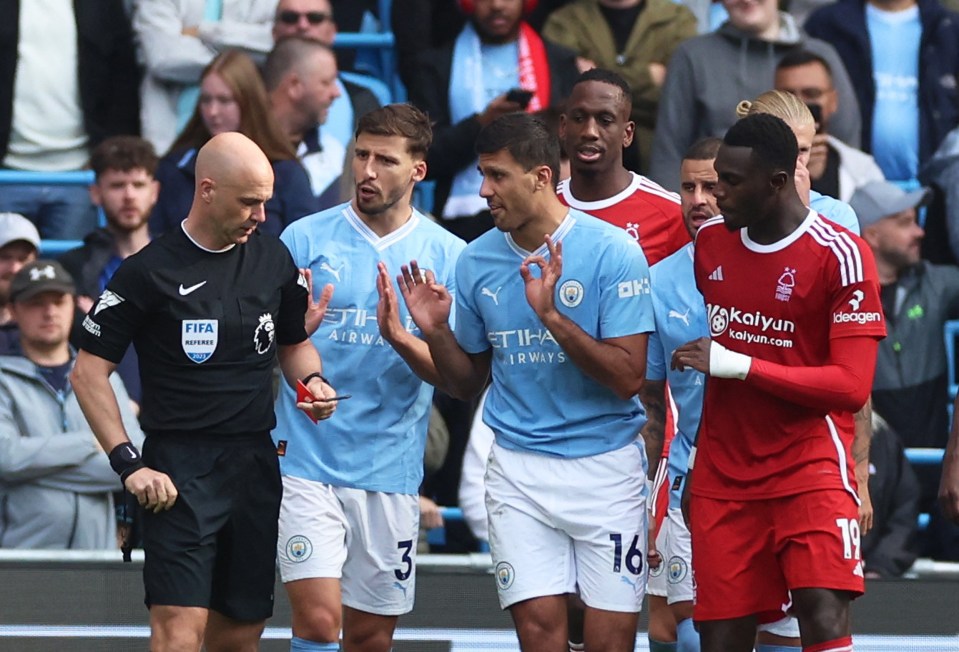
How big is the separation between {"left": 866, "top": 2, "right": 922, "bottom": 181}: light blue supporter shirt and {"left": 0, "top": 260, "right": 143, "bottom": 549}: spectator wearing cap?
5.15 meters

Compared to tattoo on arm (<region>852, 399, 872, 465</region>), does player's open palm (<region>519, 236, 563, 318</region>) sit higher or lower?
higher

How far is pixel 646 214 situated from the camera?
786 centimetres

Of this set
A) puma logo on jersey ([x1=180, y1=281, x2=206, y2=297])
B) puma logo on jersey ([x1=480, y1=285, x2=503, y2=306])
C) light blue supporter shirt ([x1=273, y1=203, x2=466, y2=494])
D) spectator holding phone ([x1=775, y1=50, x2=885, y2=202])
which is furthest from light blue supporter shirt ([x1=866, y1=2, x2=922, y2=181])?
puma logo on jersey ([x1=180, y1=281, x2=206, y2=297])

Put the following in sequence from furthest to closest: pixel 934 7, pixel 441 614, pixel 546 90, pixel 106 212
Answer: pixel 934 7 → pixel 546 90 → pixel 106 212 → pixel 441 614

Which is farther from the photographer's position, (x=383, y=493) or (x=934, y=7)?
(x=934, y=7)

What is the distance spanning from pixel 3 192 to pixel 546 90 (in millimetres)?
3257

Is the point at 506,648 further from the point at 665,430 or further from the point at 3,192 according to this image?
the point at 3,192

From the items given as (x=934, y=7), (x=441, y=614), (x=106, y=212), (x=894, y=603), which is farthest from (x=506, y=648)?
(x=934, y=7)

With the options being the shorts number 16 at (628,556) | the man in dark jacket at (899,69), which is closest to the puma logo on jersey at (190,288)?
the shorts number 16 at (628,556)

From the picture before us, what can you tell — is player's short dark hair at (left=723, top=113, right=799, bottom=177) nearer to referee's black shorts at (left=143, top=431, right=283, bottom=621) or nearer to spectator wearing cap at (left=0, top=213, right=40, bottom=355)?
referee's black shorts at (left=143, top=431, right=283, bottom=621)

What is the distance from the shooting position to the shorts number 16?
23.0ft

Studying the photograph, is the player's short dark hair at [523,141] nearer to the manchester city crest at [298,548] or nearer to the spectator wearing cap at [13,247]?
the manchester city crest at [298,548]

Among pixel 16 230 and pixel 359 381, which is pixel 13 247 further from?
pixel 359 381

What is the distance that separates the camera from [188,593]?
259 inches
